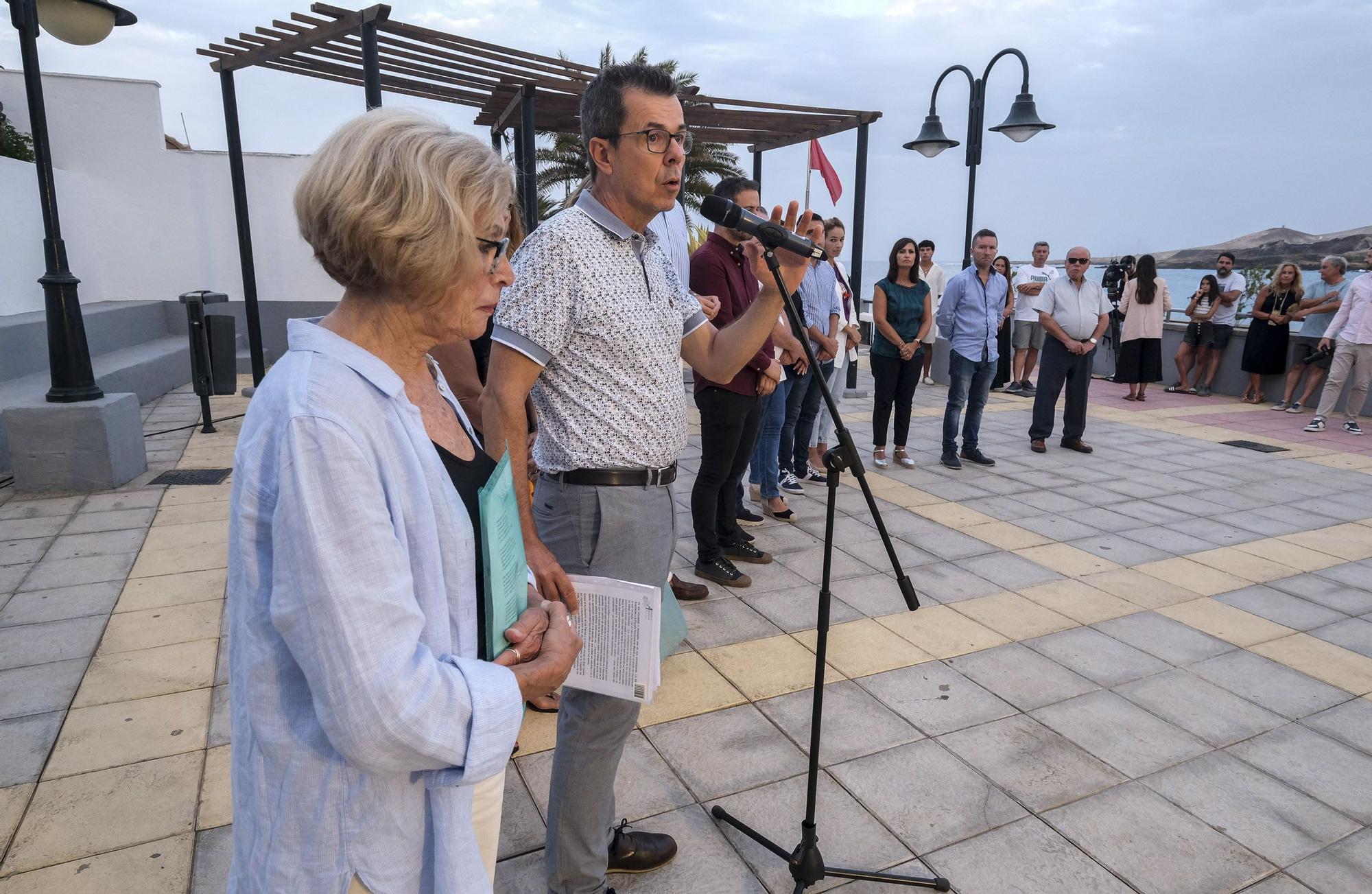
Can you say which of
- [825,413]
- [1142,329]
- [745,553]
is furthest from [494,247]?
[1142,329]

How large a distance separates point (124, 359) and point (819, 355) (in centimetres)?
782

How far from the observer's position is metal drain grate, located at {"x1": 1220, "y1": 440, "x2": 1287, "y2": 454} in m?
7.86

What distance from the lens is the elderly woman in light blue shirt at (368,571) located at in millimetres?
902

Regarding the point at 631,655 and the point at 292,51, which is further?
the point at 292,51

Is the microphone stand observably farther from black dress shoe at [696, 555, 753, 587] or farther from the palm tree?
the palm tree

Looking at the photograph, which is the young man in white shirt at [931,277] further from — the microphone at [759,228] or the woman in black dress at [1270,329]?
the microphone at [759,228]

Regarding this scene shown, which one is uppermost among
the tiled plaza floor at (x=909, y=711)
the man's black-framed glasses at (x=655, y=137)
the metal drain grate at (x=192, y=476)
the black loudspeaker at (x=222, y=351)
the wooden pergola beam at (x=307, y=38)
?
the wooden pergola beam at (x=307, y=38)

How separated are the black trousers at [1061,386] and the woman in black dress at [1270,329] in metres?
4.15

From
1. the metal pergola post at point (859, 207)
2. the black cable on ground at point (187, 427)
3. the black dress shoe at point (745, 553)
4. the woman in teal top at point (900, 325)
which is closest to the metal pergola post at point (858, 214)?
the metal pergola post at point (859, 207)

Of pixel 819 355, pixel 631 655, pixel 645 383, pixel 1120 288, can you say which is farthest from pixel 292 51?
pixel 1120 288

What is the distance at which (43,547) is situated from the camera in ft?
14.7

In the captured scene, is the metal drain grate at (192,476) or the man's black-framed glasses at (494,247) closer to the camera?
the man's black-framed glasses at (494,247)

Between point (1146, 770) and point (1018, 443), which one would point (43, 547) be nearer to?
point (1146, 770)

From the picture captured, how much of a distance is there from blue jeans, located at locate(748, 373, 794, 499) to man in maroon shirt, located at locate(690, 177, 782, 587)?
926mm
